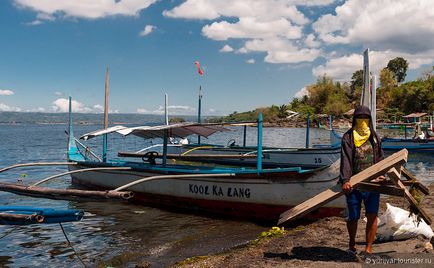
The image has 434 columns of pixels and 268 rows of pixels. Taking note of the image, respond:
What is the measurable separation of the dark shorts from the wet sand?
610 mm

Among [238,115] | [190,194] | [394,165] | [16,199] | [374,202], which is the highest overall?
[238,115]

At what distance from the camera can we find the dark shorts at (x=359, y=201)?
5.38m

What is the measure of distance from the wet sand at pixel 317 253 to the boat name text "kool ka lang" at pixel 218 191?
7.97 ft

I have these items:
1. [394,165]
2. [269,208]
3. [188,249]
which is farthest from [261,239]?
[394,165]

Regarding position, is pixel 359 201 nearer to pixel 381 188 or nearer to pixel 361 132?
pixel 381 188

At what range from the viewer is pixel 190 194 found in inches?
436

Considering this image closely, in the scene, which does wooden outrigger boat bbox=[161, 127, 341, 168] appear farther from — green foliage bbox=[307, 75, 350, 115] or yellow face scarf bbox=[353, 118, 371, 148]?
green foliage bbox=[307, 75, 350, 115]

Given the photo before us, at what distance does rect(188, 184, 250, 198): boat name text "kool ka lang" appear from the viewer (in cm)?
1004

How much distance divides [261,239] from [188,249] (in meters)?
1.56

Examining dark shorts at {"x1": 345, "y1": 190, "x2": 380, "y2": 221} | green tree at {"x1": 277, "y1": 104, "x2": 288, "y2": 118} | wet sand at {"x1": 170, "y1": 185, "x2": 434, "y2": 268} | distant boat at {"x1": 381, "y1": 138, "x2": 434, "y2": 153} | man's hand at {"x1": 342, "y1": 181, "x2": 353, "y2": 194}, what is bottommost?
wet sand at {"x1": 170, "y1": 185, "x2": 434, "y2": 268}

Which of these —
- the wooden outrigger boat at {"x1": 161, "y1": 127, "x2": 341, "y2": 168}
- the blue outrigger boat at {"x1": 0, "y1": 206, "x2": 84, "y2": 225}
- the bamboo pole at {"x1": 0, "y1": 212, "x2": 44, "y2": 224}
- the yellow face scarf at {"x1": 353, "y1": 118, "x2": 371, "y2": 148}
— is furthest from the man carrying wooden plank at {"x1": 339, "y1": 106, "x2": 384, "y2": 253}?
the wooden outrigger boat at {"x1": 161, "y1": 127, "x2": 341, "y2": 168}

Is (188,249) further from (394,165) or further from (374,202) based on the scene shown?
(394,165)

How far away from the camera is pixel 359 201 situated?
5500 mm

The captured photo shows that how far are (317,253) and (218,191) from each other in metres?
4.78
